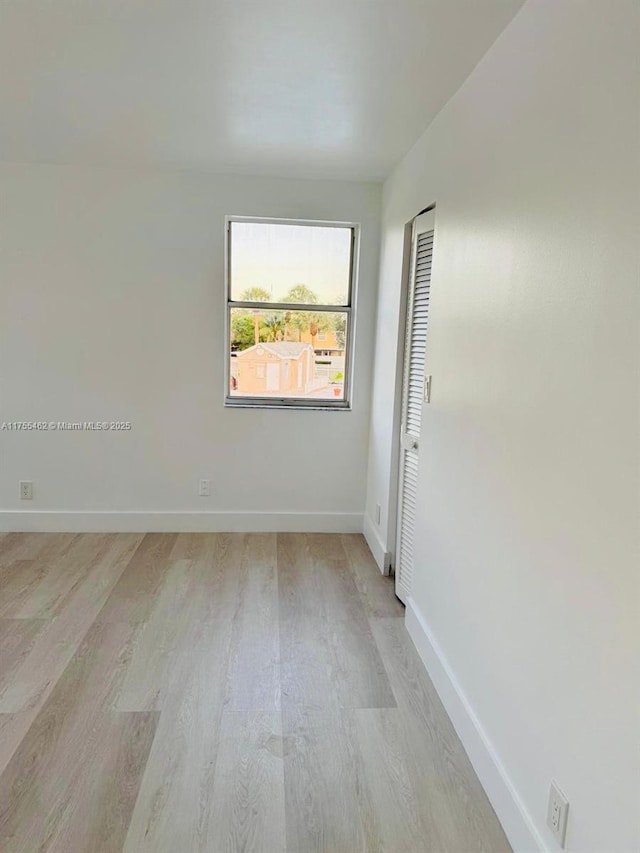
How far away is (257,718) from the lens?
2.03m

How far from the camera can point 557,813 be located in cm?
132

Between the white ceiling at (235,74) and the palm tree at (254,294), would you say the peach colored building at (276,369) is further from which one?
the white ceiling at (235,74)

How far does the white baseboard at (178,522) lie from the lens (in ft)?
12.4

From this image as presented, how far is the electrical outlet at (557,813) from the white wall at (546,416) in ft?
0.09

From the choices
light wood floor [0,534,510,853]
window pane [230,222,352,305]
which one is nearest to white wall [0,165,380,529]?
window pane [230,222,352,305]

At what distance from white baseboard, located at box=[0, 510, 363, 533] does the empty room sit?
0.03 metres

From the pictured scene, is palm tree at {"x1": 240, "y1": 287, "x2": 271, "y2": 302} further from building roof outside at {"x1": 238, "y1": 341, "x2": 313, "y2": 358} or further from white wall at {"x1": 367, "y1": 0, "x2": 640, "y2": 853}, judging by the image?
white wall at {"x1": 367, "y1": 0, "x2": 640, "y2": 853}

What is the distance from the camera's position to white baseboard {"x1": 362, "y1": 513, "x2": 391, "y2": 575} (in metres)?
3.29

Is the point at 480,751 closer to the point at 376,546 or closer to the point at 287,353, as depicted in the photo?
the point at 376,546

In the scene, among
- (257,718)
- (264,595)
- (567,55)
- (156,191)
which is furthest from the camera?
(156,191)

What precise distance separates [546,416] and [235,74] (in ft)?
5.77

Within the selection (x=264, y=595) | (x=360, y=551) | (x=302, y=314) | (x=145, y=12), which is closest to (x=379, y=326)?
(x=302, y=314)

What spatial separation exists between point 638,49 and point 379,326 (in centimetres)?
253

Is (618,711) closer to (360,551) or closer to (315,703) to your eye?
(315,703)
